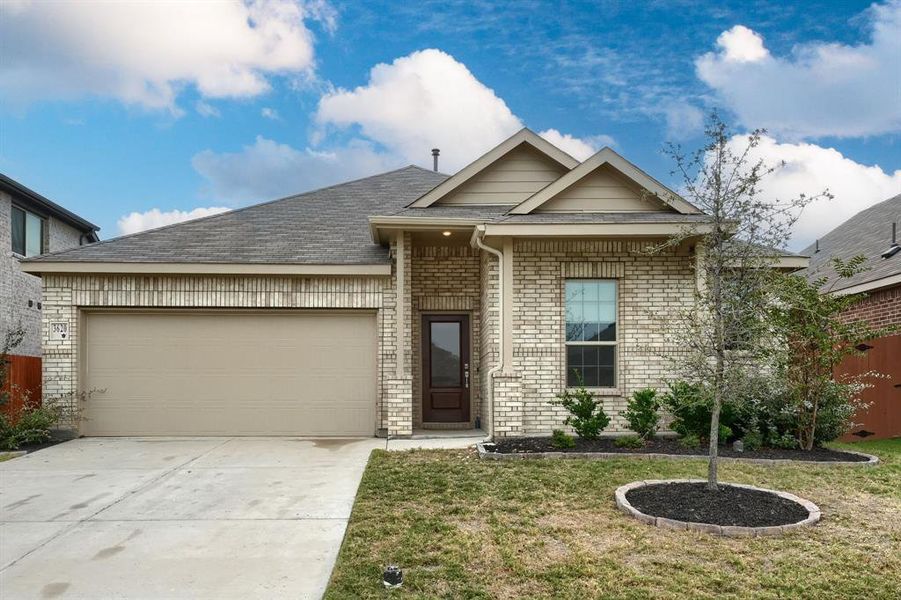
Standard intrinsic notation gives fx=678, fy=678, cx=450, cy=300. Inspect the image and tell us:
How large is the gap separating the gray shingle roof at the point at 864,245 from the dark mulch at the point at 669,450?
4.43 meters

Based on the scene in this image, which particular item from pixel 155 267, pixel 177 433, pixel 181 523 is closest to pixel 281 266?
pixel 155 267

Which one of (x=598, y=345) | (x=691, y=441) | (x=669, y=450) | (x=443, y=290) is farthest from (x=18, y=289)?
(x=691, y=441)

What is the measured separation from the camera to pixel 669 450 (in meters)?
9.05

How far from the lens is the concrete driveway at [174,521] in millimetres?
4516

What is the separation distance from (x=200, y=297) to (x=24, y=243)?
31.9 ft

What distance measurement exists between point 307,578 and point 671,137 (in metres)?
5.63

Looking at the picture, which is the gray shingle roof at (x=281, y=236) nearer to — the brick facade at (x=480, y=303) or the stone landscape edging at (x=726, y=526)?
the brick facade at (x=480, y=303)

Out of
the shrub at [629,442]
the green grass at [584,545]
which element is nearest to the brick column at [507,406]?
the shrub at [629,442]

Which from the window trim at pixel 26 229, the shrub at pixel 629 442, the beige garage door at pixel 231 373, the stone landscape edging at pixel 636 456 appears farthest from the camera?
→ the window trim at pixel 26 229

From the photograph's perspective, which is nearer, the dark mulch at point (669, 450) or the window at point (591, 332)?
the dark mulch at point (669, 450)

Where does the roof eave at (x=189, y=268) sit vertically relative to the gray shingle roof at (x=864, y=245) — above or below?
below

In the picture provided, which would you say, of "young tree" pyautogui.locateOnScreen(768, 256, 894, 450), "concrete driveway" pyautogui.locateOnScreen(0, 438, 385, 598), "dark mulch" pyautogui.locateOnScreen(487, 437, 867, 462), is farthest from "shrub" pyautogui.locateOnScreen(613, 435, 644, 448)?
"concrete driveway" pyautogui.locateOnScreen(0, 438, 385, 598)

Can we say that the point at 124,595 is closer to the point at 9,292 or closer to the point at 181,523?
the point at 181,523

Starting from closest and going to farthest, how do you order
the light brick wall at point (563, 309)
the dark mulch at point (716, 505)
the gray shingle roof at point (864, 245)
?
the dark mulch at point (716, 505) → the light brick wall at point (563, 309) → the gray shingle roof at point (864, 245)
